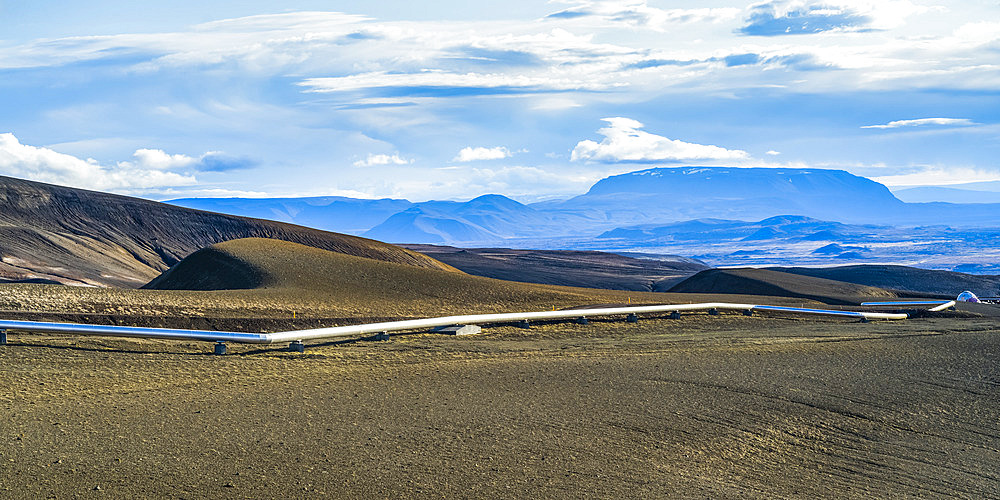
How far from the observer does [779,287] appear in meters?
60.3

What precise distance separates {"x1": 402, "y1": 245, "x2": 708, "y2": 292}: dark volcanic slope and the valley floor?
80738 mm

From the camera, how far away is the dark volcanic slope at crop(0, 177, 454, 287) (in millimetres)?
69500

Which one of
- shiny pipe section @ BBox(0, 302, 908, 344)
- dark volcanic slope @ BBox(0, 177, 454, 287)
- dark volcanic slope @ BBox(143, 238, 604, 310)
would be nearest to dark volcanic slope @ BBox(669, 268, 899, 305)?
dark volcanic slope @ BBox(143, 238, 604, 310)

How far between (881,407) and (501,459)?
824 centimetres

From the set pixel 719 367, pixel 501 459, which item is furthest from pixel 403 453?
pixel 719 367

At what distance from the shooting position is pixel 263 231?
324 ft

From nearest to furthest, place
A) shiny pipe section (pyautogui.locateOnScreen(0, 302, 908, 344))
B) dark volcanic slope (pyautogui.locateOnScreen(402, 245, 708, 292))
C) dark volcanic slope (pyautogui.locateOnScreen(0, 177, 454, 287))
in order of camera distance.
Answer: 1. shiny pipe section (pyautogui.locateOnScreen(0, 302, 908, 344))
2. dark volcanic slope (pyautogui.locateOnScreen(0, 177, 454, 287))
3. dark volcanic slope (pyautogui.locateOnScreen(402, 245, 708, 292))

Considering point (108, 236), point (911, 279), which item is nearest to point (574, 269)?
→ point (911, 279)

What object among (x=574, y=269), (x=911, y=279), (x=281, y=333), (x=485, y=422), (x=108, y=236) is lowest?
(x=911, y=279)

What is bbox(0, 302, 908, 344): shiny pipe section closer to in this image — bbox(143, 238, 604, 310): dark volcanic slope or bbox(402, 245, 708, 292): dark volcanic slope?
bbox(143, 238, 604, 310): dark volcanic slope

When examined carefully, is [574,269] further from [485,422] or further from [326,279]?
[485,422]

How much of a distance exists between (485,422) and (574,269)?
128749 millimetres

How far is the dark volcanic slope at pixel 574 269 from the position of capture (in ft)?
377

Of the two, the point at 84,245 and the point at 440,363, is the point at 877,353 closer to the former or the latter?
the point at 440,363
